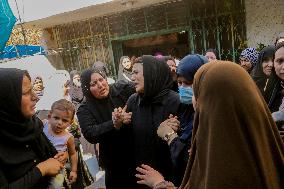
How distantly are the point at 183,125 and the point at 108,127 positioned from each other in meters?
0.91

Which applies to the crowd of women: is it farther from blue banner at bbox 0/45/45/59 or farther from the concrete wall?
blue banner at bbox 0/45/45/59

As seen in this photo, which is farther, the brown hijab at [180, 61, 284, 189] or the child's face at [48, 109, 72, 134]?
the child's face at [48, 109, 72, 134]

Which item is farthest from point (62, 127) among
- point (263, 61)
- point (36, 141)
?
point (263, 61)

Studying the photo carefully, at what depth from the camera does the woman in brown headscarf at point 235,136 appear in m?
1.23

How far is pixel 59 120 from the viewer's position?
3.07 metres

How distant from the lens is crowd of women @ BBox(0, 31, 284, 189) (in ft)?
4.07

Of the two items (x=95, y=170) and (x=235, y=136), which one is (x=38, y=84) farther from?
(x=235, y=136)

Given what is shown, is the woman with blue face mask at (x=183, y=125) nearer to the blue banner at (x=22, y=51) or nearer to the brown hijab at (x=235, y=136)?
the brown hijab at (x=235, y=136)

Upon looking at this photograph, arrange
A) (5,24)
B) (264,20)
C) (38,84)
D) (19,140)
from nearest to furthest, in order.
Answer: (19,140)
(38,84)
(5,24)
(264,20)

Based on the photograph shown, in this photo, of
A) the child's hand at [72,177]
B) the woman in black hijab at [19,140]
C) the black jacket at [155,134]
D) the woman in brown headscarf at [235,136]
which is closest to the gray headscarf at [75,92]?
the child's hand at [72,177]

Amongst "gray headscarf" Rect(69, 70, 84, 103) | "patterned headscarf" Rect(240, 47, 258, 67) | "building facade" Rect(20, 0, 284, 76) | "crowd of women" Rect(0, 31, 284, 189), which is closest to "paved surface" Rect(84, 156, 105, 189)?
"crowd of women" Rect(0, 31, 284, 189)

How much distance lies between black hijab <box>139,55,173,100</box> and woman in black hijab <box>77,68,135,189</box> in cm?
43

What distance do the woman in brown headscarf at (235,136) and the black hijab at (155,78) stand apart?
1.43 m

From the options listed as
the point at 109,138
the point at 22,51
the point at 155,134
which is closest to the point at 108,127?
the point at 109,138
